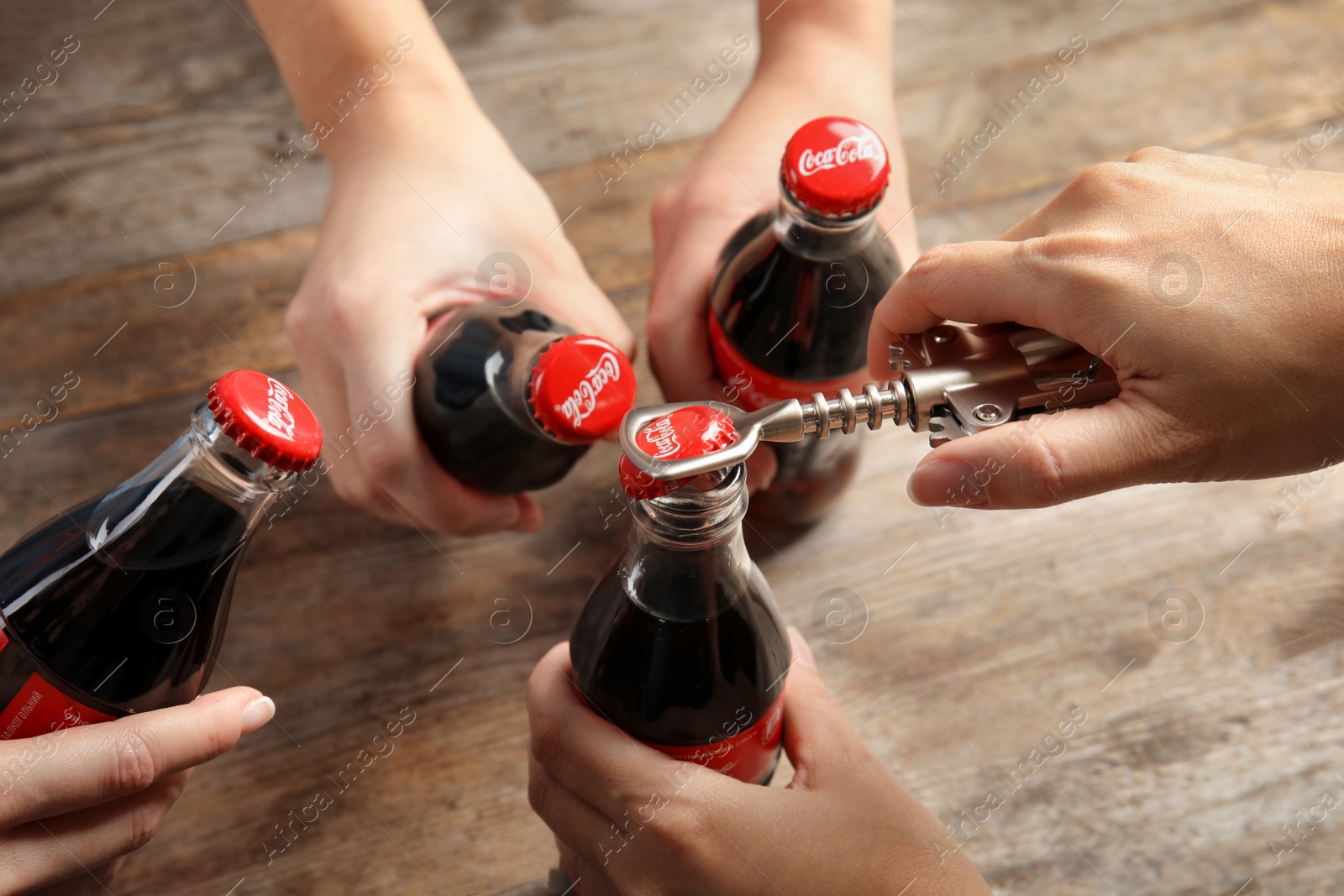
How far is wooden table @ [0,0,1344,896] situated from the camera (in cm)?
70

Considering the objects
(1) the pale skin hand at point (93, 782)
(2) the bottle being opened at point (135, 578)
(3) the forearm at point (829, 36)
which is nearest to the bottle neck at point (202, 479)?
(2) the bottle being opened at point (135, 578)

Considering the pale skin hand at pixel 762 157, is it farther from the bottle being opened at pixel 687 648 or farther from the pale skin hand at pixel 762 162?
the bottle being opened at pixel 687 648

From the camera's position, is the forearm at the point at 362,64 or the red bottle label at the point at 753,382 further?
the forearm at the point at 362,64

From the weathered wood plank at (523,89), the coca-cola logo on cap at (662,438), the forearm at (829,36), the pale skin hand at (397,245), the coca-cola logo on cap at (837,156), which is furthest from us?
the weathered wood plank at (523,89)

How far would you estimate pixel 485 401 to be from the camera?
2.09 feet

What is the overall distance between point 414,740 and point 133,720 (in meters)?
0.24

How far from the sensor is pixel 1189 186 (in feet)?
1.70

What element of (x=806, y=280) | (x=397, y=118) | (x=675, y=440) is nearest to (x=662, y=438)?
(x=675, y=440)

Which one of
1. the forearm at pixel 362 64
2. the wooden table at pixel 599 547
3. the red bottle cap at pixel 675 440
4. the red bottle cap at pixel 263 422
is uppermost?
the forearm at pixel 362 64

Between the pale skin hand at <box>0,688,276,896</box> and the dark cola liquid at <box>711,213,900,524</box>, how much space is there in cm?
37

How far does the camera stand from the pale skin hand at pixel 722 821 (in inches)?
20.5

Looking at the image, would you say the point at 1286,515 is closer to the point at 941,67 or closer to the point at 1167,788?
the point at 1167,788

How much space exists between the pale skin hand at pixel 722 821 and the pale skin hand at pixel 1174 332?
0.18 metres

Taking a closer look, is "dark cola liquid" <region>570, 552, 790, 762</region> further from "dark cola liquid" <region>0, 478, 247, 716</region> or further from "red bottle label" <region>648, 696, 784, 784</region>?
"dark cola liquid" <region>0, 478, 247, 716</region>
